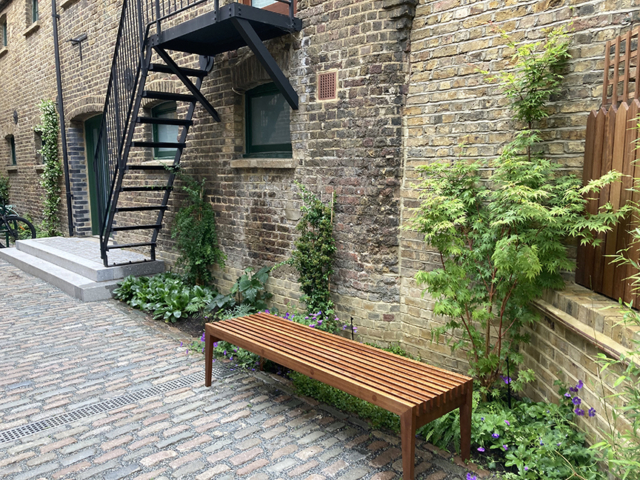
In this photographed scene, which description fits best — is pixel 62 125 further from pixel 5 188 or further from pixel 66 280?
pixel 5 188

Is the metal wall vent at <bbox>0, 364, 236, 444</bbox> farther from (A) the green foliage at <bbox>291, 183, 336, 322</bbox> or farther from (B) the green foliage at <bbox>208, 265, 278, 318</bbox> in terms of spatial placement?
(B) the green foliage at <bbox>208, 265, 278, 318</bbox>

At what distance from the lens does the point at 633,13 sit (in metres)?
3.07

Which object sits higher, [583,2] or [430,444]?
[583,2]

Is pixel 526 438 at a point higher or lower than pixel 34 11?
lower

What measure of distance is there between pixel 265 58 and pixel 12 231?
9.04m

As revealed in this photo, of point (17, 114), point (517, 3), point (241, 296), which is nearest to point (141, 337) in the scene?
point (241, 296)

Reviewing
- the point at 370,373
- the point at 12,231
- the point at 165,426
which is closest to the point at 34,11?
the point at 12,231

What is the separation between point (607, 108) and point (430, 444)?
2399 mm

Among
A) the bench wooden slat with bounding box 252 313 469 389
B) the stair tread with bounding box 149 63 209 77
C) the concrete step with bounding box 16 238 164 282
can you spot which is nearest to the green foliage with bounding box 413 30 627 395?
the bench wooden slat with bounding box 252 313 469 389

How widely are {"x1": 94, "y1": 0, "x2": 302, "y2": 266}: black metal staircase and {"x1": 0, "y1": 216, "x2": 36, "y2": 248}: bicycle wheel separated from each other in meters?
4.13

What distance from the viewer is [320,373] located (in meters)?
3.18

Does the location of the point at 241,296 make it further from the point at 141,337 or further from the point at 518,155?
the point at 518,155

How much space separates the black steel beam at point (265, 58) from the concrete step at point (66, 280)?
3878 mm

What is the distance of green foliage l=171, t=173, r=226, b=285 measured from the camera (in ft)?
21.1
